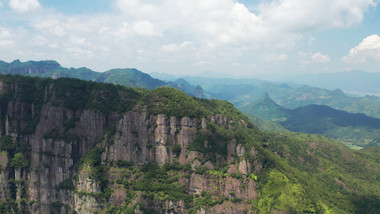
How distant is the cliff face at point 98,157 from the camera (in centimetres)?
7262

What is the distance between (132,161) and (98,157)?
32.5 ft

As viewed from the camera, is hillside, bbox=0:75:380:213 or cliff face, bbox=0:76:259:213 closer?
hillside, bbox=0:75:380:213

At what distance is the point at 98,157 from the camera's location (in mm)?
78875

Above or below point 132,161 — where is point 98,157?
above

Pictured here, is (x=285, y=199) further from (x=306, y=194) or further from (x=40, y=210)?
(x=40, y=210)

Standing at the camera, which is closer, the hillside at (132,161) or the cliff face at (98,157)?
the hillside at (132,161)

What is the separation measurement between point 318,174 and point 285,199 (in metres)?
43.9

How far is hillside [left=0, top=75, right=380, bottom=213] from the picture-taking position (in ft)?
232

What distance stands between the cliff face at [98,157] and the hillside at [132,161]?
0.92 ft

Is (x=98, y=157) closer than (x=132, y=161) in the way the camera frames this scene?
Yes

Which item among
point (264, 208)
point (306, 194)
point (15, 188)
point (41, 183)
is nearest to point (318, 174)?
point (306, 194)

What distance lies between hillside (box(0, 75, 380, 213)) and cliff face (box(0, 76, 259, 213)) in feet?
0.92

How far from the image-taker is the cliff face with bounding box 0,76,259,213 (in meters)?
72.6

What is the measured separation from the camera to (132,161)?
79.1 m
